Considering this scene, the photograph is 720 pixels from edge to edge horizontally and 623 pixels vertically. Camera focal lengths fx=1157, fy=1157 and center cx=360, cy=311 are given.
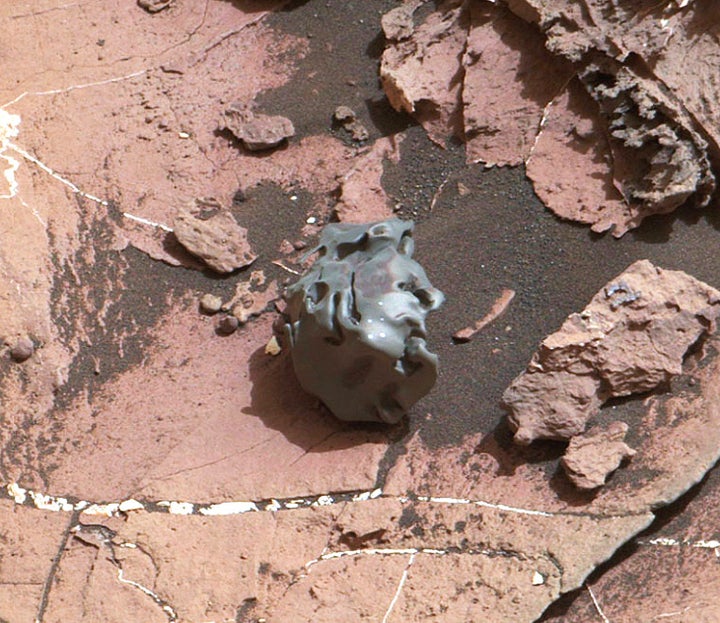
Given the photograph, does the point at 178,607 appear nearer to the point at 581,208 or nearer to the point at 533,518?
the point at 533,518

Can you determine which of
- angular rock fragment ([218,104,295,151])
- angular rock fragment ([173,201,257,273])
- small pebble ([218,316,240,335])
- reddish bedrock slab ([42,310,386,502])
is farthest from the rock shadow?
angular rock fragment ([218,104,295,151])

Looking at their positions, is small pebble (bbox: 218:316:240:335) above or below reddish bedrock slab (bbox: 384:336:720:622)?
above

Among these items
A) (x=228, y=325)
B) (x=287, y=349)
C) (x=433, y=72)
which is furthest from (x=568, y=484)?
(x=433, y=72)

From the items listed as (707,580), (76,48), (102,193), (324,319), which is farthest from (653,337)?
(76,48)

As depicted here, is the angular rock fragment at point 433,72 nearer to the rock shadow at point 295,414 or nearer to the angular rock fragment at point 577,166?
the angular rock fragment at point 577,166

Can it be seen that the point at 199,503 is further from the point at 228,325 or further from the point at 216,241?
the point at 216,241

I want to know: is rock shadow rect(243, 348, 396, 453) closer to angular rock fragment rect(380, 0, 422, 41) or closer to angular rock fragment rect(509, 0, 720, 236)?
angular rock fragment rect(509, 0, 720, 236)
